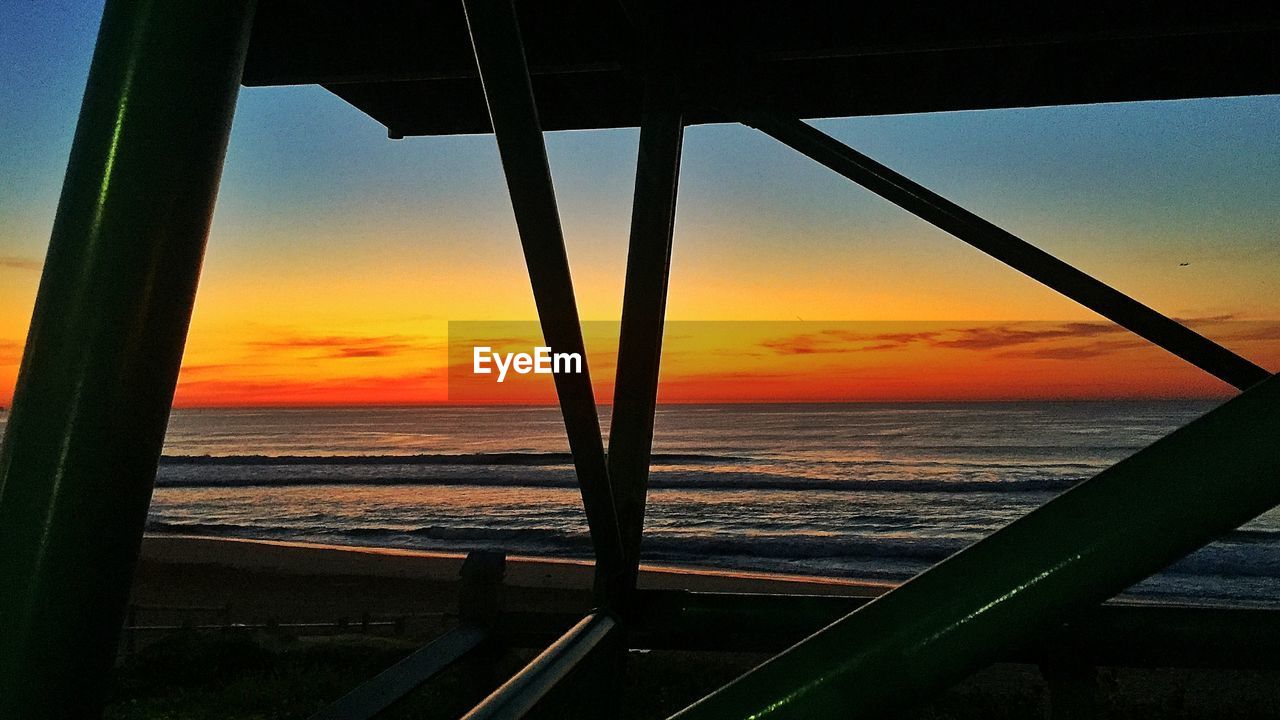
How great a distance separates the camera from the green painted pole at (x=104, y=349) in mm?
576

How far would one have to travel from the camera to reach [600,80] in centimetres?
329

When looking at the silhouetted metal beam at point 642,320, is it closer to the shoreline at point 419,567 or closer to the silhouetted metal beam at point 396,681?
the silhouetted metal beam at point 396,681

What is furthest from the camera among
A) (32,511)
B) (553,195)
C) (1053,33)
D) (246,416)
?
(246,416)

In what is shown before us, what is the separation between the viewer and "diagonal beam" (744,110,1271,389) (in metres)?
2.58

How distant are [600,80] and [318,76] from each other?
0.99 metres

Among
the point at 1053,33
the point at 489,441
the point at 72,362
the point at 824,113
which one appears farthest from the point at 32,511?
the point at 489,441

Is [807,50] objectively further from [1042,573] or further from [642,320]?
[1042,573]

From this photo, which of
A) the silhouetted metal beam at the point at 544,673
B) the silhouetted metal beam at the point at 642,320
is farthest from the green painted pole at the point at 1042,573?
the silhouetted metal beam at the point at 642,320

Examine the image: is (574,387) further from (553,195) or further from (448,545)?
(448,545)

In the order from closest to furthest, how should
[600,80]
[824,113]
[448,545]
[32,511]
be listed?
[32,511] < [600,80] < [824,113] < [448,545]

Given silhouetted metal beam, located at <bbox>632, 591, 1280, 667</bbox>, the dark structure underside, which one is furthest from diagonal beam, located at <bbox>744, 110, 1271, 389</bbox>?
silhouetted metal beam, located at <bbox>632, 591, 1280, 667</bbox>

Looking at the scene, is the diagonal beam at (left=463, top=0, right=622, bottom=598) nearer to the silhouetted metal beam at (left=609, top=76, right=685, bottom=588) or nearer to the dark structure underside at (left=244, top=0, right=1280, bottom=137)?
the silhouetted metal beam at (left=609, top=76, right=685, bottom=588)

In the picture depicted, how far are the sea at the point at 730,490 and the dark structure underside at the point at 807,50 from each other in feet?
27.9

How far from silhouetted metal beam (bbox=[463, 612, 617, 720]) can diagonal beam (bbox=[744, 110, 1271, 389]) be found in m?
1.52
